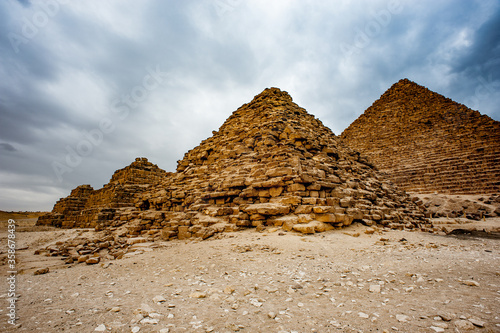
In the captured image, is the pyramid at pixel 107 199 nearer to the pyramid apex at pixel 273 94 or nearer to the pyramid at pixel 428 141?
the pyramid apex at pixel 273 94

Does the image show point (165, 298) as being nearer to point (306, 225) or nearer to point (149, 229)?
point (306, 225)

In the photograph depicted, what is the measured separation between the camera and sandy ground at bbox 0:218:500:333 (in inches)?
87.8

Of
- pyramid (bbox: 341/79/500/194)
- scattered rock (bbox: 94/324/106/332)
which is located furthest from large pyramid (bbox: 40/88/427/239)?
pyramid (bbox: 341/79/500/194)

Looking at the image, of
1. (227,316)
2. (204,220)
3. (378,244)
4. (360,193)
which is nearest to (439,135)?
(360,193)

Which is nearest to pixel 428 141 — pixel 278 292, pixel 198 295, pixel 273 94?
pixel 273 94

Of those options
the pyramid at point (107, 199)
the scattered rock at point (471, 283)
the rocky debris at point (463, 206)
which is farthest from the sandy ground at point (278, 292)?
the rocky debris at point (463, 206)

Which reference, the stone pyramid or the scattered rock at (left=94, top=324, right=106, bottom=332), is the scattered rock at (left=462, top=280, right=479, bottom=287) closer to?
the stone pyramid

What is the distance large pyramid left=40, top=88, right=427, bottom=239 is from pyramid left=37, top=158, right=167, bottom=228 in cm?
804

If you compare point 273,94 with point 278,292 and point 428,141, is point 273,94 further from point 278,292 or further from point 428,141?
point 428,141

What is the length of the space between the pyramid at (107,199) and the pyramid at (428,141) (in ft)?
75.1

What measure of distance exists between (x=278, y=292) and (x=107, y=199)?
22322 millimetres

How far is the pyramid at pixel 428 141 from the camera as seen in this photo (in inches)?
982

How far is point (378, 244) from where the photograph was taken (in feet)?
18.5

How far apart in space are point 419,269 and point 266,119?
9.71 metres
